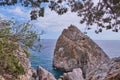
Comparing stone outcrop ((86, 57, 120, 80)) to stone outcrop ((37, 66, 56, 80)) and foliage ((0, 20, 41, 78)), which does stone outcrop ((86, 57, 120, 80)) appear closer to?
foliage ((0, 20, 41, 78))

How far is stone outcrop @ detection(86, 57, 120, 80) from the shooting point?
916 cm

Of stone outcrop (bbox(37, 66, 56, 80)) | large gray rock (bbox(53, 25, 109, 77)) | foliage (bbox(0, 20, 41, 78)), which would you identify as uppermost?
foliage (bbox(0, 20, 41, 78))

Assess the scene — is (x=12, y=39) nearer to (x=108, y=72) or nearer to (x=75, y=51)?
(x=108, y=72)

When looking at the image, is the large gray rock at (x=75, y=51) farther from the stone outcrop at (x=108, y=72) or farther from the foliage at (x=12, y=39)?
the stone outcrop at (x=108, y=72)

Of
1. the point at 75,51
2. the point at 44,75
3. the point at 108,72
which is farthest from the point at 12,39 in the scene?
the point at 75,51

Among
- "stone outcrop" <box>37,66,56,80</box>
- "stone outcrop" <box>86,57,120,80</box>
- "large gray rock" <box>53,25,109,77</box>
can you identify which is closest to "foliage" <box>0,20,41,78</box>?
"stone outcrop" <box>86,57,120,80</box>

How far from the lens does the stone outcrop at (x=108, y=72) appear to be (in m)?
9.16

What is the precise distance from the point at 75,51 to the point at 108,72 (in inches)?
2588

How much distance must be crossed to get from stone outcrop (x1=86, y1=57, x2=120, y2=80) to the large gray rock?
60.1 metres

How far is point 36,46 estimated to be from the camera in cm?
1862

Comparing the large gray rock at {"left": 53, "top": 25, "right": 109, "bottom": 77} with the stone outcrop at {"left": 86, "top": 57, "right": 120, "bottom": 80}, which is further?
the large gray rock at {"left": 53, "top": 25, "right": 109, "bottom": 77}

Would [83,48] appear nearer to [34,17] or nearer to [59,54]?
[59,54]

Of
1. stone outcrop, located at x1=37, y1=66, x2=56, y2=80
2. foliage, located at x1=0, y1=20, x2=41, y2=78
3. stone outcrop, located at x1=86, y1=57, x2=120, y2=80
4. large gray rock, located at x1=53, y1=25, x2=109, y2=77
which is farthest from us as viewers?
large gray rock, located at x1=53, y1=25, x2=109, y2=77

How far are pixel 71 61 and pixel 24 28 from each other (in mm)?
56667
